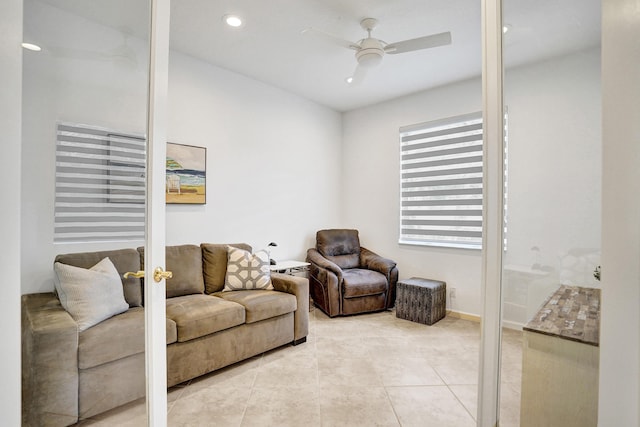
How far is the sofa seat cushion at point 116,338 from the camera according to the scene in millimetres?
1227

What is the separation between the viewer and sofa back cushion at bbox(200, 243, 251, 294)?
293 centimetres

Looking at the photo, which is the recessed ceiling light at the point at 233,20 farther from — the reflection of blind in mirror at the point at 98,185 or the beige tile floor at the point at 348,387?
the beige tile floor at the point at 348,387

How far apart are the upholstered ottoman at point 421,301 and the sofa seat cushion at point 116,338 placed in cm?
295

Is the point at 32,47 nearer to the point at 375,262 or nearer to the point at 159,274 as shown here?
the point at 159,274

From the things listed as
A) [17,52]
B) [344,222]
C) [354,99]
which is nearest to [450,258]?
[344,222]

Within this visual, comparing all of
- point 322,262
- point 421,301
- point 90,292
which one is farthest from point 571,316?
point 322,262

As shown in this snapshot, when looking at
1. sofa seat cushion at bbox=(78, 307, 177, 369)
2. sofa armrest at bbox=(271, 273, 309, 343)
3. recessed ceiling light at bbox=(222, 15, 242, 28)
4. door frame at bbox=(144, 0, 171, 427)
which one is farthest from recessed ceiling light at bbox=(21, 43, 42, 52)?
sofa armrest at bbox=(271, 273, 309, 343)

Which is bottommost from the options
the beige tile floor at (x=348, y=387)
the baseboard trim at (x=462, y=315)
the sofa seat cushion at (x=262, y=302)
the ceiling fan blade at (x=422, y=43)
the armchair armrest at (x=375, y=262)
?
the beige tile floor at (x=348, y=387)

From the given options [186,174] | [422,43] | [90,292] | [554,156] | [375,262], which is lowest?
[375,262]

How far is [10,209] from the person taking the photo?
0.78 meters

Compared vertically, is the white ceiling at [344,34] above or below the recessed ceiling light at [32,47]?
above

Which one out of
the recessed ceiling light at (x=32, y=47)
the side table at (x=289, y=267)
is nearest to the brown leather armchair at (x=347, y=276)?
the side table at (x=289, y=267)

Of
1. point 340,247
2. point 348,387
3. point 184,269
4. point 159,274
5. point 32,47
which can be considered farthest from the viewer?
point 340,247

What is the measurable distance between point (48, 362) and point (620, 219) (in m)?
1.76
